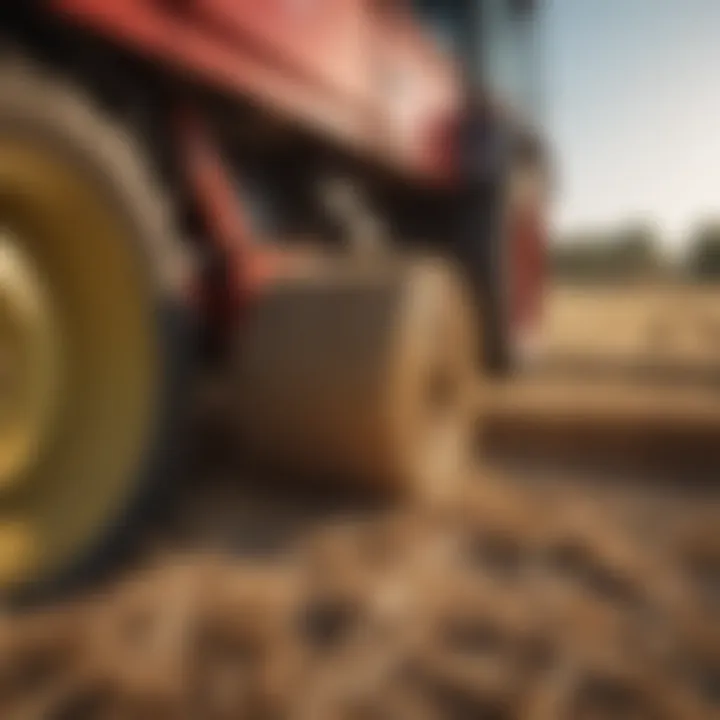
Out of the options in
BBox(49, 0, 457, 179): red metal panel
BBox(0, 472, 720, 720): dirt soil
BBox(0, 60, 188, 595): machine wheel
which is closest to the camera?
BBox(0, 472, 720, 720): dirt soil

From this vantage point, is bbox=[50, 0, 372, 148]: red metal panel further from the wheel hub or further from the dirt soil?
the dirt soil

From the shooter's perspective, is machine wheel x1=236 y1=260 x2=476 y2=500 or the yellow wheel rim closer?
the yellow wheel rim

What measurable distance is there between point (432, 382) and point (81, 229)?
A: 717mm

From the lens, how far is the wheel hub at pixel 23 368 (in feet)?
4.76

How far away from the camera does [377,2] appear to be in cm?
257

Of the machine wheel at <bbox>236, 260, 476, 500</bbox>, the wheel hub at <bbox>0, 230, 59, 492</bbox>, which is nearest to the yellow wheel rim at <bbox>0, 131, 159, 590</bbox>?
the wheel hub at <bbox>0, 230, 59, 492</bbox>

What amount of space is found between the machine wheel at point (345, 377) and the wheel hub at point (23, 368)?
0.36 meters

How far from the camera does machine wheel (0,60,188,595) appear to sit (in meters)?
1.42

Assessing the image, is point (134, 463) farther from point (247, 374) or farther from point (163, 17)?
point (163, 17)

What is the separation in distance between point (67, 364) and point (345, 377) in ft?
1.45

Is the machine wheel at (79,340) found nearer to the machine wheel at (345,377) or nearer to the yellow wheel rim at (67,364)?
the yellow wheel rim at (67,364)

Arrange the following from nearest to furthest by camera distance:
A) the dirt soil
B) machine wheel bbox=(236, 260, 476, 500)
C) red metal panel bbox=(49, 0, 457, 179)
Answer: the dirt soil
red metal panel bbox=(49, 0, 457, 179)
machine wheel bbox=(236, 260, 476, 500)

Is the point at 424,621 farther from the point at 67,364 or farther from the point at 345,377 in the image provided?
the point at 67,364

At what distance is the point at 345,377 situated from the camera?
5.50 ft
